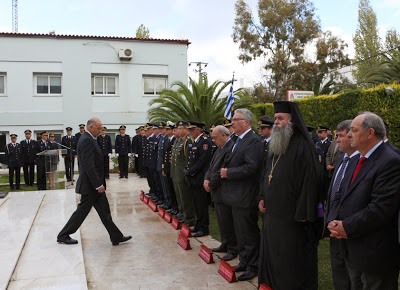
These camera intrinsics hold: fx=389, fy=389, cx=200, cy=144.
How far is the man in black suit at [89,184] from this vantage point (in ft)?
19.7

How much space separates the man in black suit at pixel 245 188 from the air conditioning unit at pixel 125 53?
55.2ft

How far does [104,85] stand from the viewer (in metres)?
21.0

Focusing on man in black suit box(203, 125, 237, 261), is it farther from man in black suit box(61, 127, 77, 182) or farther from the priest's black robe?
man in black suit box(61, 127, 77, 182)

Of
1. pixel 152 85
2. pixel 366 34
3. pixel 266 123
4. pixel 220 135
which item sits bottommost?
pixel 220 135

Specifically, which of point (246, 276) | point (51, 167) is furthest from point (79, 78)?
point (246, 276)

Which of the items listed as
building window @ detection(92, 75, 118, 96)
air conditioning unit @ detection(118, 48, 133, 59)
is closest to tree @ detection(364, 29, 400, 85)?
air conditioning unit @ detection(118, 48, 133, 59)

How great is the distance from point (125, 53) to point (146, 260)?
16799mm

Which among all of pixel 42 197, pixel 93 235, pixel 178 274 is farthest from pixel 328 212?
pixel 42 197

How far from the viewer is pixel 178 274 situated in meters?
4.97

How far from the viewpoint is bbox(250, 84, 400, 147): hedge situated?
9844 mm

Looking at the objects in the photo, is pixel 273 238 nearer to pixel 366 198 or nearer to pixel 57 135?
pixel 366 198

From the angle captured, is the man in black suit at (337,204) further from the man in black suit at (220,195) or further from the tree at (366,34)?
the tree at (366,34)

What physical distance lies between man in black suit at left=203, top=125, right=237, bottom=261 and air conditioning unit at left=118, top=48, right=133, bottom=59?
638 inches

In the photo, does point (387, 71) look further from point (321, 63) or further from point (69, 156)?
point (69, 156)
